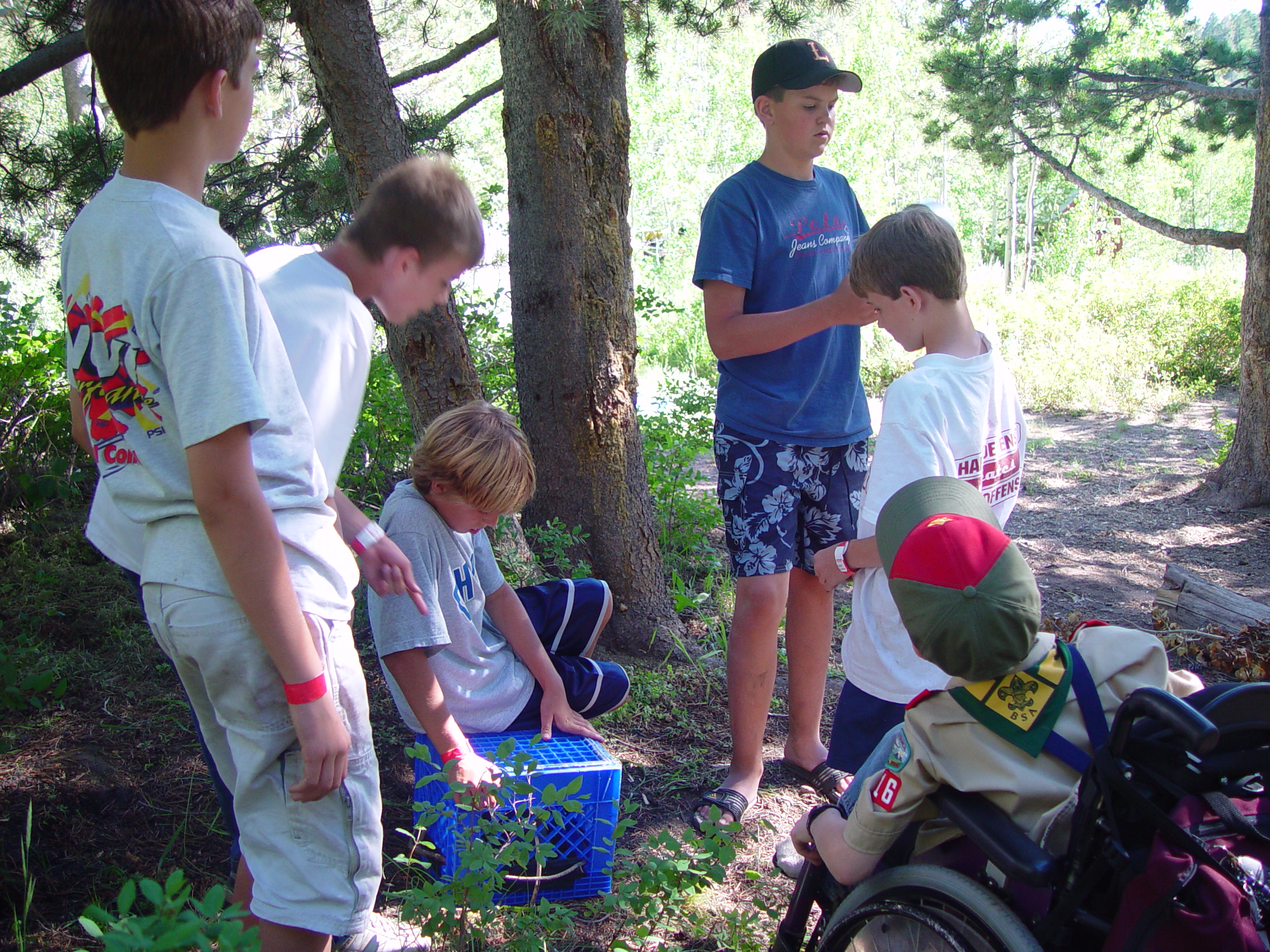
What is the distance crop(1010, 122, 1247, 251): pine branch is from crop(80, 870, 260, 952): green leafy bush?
6.81 meters

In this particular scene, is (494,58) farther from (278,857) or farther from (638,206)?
(278,857)

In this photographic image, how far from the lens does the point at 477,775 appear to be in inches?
77.4

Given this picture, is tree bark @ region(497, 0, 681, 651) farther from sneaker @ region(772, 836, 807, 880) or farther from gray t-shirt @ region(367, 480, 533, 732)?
sneaker @ region(772, 836, 807, 880)

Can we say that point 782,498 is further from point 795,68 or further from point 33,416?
point 33,416

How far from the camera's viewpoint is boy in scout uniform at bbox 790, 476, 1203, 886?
130cm

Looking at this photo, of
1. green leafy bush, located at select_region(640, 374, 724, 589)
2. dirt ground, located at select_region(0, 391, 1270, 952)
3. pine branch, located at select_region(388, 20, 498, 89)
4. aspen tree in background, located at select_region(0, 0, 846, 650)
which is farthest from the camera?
green leafy bush, located at select_region(640, 374, 724, 589)

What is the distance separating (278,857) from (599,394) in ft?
7.52

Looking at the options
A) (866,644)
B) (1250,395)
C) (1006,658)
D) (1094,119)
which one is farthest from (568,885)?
(1094,119)

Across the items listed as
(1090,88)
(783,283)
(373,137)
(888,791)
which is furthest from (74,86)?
(888,791)

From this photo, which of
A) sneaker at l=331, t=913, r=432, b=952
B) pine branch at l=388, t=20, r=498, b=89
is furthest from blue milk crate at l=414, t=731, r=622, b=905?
pine branch at l=388, t=20, r=498, b=89

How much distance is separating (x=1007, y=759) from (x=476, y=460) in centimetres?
129

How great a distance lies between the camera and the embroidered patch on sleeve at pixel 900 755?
4.65 feet

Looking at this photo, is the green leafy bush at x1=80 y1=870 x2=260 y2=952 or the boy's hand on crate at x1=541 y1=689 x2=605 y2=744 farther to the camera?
the boy's hand on crate at x1=541 y1=689 x2=605 y2=744

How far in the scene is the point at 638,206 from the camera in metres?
19.9
